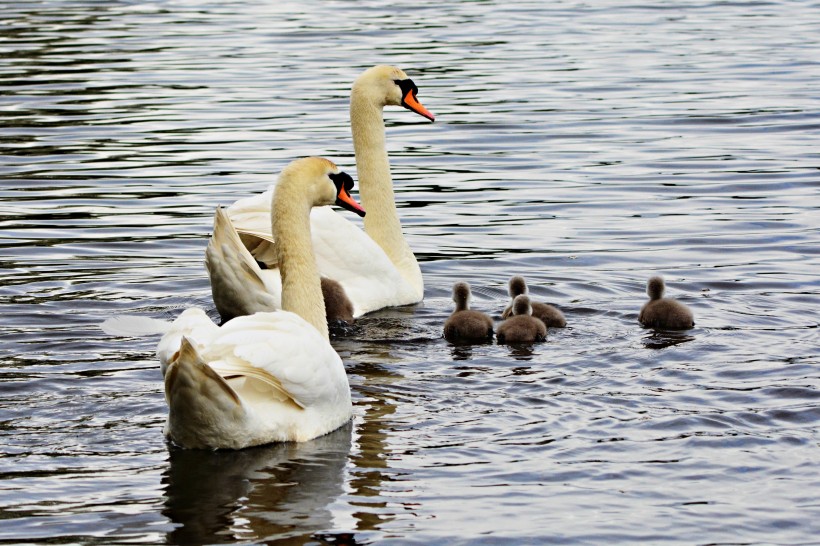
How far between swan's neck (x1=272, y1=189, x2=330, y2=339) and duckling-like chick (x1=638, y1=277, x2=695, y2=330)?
2.50 meters

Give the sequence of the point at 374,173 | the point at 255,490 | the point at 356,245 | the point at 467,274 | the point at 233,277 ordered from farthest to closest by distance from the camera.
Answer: the point at 467,274 → the point at 374,173 → the point at 356,245 → the point at 233,277 → the point at 255,490

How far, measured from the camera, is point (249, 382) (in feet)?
25.7

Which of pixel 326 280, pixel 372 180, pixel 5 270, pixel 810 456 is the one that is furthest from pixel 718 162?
pixel 810 456

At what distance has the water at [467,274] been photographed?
7.09 meters

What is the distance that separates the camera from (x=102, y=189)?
16.4 meters

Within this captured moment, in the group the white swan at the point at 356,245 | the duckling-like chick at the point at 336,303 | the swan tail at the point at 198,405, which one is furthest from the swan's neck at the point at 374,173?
the swan tail at the point at 198,405

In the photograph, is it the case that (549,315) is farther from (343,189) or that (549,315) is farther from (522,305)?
(343,189)

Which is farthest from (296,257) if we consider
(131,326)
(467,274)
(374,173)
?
(467,274)

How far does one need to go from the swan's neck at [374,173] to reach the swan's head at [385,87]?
2.2 inches

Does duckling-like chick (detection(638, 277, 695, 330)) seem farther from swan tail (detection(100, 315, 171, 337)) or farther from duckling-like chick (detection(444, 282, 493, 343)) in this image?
swan tail (detection(100, 315, 171, 337))

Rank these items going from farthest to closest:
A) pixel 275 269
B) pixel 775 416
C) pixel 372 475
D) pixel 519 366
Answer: pixel 275 269, pixel 519 366, pixel 775 416, pixel 372 475

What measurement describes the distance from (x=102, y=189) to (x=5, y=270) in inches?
157

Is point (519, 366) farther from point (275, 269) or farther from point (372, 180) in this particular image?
point (372, 180)

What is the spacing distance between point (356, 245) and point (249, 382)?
12.4 ft
